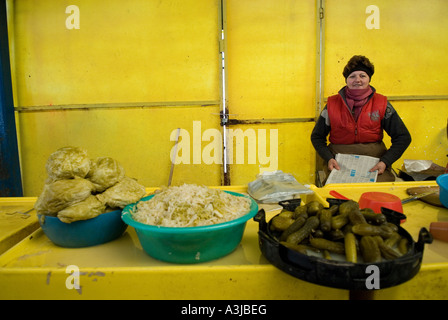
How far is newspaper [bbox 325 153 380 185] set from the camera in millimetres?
2666

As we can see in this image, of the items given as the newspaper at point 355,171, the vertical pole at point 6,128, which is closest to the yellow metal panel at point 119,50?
the vertical pole at point 6,128

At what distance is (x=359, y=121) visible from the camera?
2820 millimetres

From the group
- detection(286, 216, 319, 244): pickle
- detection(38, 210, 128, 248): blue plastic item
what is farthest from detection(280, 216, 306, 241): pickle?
detection(38, 210, 128, 248): blue plastic item

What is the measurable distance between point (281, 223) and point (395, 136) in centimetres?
238

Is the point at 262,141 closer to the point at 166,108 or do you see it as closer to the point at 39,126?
the point at 166,108

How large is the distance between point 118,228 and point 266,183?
3.02 ft

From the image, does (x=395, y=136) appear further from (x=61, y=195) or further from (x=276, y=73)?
(x=61, y=195)

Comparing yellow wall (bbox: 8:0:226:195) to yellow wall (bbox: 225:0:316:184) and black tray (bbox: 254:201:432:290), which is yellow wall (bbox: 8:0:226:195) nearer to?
yellow wall (bbox: 225:0:316:184)

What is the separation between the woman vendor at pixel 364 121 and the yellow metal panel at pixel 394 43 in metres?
1.17

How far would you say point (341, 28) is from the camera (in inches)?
151

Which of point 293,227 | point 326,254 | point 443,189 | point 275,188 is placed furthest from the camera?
point 275,188

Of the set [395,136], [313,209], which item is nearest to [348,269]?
[313,209]

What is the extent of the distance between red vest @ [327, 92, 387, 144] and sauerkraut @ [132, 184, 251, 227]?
2076 millimetres

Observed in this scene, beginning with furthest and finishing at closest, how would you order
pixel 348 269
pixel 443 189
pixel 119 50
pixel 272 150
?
pixel 272 150 < pixel 119 50 < pixel 443 189 < pixel 348 269
